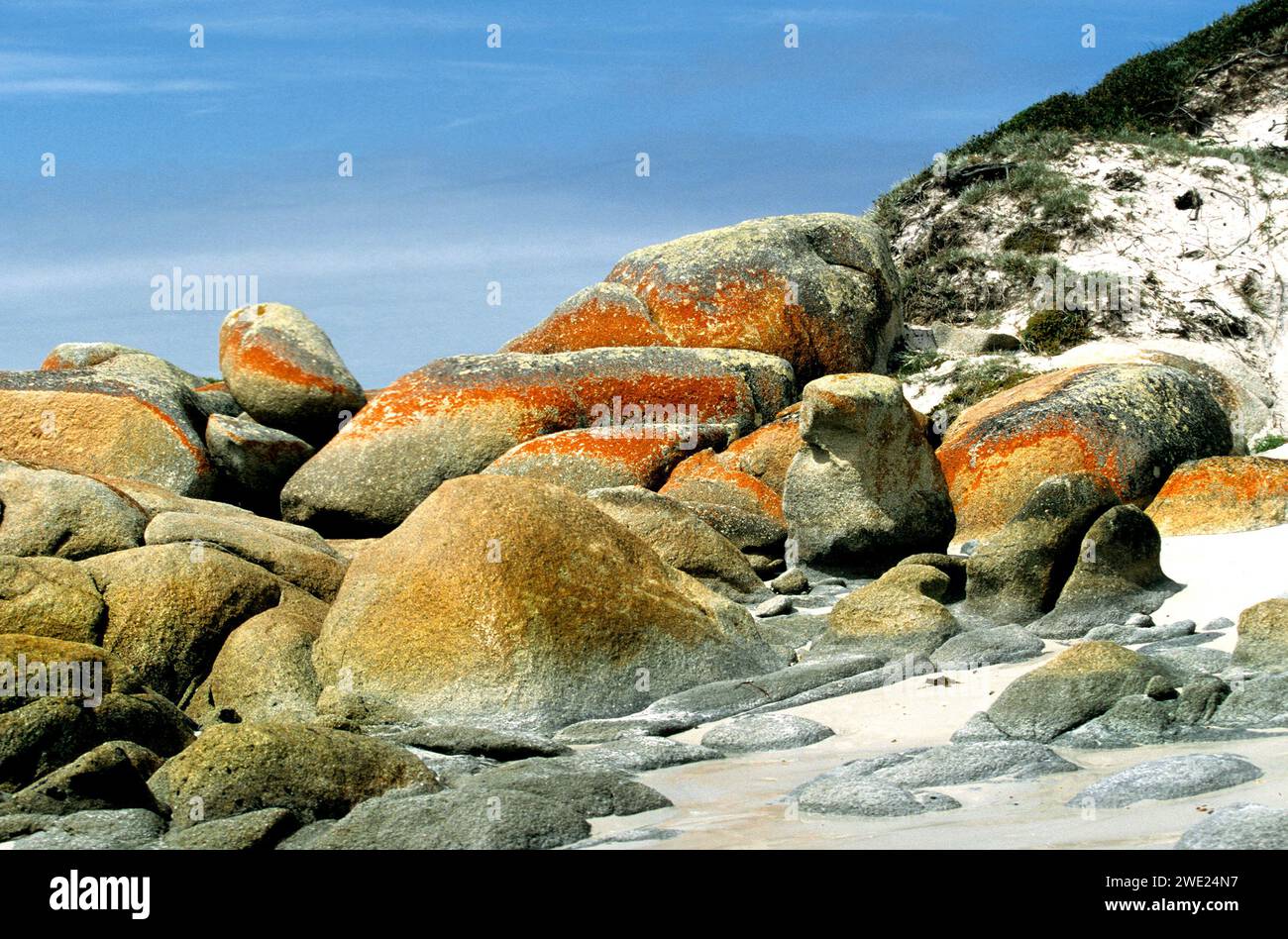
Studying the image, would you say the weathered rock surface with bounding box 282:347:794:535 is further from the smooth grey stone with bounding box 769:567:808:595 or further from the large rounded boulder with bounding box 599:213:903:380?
the smooth grey stone with bounding box 769:567:808:595

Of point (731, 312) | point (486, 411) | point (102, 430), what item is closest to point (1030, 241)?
point (731, 312)

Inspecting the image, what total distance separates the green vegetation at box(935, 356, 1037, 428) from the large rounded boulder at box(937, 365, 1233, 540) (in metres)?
3.51

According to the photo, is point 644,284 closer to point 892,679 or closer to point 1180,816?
point 892,679

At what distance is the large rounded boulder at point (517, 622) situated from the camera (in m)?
7.62

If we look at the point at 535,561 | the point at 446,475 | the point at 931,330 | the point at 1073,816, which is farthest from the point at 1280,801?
the point at 931,330

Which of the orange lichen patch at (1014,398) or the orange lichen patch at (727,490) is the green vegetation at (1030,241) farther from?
the orange lichen patch at (727,490)

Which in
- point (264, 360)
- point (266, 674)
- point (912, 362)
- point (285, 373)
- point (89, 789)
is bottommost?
point (266, 674)

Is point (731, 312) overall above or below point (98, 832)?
above

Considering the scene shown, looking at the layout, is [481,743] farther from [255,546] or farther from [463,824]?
[255,546]

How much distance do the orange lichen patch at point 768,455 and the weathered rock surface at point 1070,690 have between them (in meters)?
6.56

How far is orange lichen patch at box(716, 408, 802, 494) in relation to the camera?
13125 millimetres

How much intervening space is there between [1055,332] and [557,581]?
1358 centimetres

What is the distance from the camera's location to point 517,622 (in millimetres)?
7711
